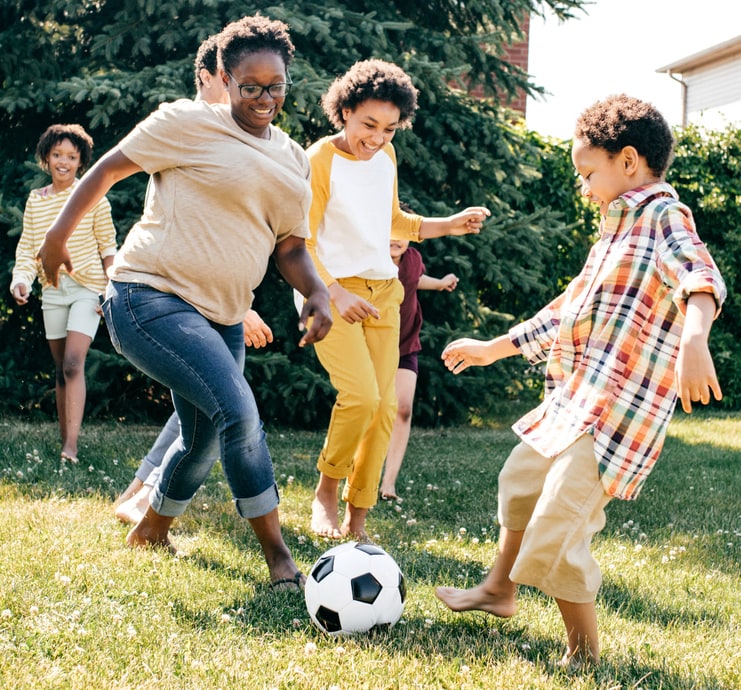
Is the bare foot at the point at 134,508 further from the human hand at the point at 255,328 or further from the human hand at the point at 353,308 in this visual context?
the human hand at the point at 353,308

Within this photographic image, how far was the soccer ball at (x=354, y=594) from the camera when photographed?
3252mm

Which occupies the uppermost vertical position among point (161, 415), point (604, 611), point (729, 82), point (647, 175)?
→ point (729, 82)

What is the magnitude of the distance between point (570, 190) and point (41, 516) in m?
8.78

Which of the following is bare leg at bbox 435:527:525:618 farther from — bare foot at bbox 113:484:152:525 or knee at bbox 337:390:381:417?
bare foot at bbox 113:484:152:525

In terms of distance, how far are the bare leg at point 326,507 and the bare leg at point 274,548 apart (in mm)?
1000

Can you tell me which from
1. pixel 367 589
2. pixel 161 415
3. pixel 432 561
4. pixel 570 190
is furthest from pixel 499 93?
pixel 367 589

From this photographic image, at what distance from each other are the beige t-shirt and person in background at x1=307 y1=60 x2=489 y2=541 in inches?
33.5

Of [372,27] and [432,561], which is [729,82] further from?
[432,561]

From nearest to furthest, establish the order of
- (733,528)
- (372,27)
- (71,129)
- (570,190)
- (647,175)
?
(647,175)
(733,528)
(71,129)
(372,27)
(570,190)

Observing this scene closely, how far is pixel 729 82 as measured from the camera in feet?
84.6

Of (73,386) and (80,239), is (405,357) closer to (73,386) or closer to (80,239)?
(73,386)

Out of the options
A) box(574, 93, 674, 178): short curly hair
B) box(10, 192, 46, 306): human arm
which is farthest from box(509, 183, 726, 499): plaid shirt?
box(10, 192, 46, 306): human arm

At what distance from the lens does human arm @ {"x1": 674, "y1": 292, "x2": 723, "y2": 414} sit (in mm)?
2541

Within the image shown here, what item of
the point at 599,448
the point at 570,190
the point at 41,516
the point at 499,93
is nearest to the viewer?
the point at 599,448
